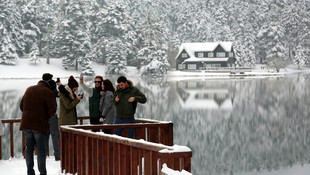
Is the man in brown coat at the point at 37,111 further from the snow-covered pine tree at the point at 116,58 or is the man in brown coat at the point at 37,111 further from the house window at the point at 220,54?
the house window at the point at 220,54

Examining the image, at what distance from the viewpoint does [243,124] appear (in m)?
30.0

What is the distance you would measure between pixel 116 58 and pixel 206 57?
128ft

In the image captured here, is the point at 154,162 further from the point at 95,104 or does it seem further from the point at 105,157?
the point at 95,104

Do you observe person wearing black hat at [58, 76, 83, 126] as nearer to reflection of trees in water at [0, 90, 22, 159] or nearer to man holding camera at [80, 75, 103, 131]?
man holding camera at [80, 75, 103, 131]

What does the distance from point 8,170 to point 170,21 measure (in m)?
162

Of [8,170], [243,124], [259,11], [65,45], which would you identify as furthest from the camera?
[259,11]

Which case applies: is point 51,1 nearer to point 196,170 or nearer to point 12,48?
point 12,48

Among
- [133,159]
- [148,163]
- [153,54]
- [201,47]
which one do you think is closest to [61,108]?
[133,159]

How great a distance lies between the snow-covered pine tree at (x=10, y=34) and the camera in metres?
88.9

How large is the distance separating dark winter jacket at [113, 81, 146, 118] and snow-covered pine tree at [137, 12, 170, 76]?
89860mm

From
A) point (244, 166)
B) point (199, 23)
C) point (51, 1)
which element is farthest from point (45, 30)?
point (244, 166)

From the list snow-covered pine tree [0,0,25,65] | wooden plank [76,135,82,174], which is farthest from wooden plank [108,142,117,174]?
snow-covered pine tree [0,0,25,65]

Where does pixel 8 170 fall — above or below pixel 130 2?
below

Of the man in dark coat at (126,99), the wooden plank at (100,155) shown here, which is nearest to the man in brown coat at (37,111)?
the wooden plank at (100,155)
